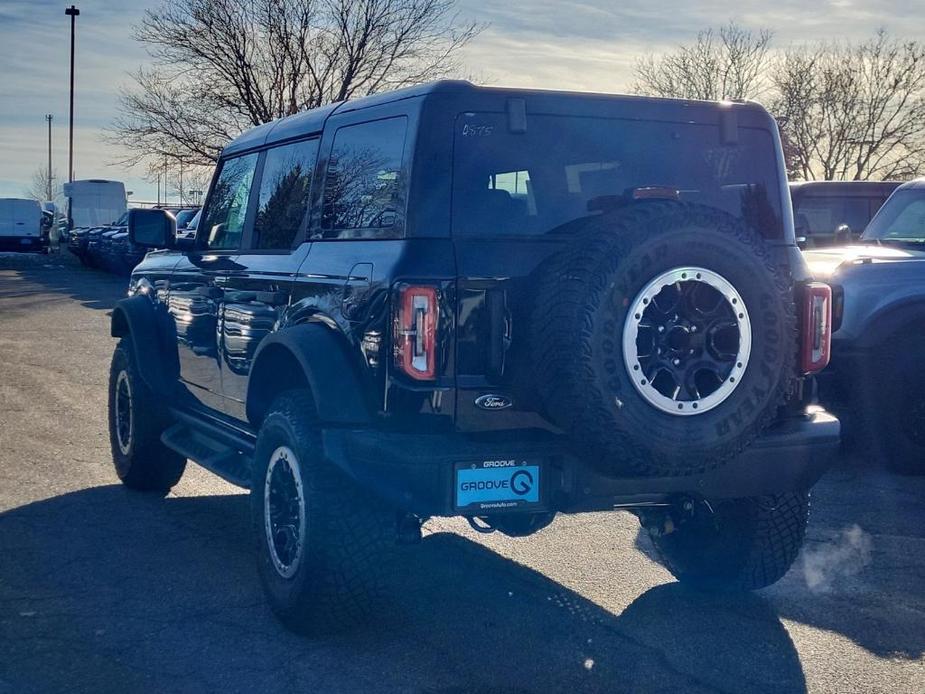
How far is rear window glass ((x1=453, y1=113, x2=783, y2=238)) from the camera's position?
4242 millimetres

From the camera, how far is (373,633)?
14.9ft

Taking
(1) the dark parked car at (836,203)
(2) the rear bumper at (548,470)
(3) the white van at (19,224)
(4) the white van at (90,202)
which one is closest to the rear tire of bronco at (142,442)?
(2) the rear bumper at (548,470)

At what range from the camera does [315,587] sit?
4277 mm

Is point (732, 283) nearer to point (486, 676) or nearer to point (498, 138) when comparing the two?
point (498, 138)

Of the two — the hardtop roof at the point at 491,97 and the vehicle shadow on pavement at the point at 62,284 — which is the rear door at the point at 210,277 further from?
the vehicle shadow on pavement at the point at 62,284

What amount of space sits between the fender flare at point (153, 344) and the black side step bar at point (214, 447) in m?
0.21

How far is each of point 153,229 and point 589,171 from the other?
283 centimetres

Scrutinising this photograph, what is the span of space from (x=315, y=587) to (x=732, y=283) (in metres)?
1.80

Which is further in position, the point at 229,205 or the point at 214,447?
the point at 229,205

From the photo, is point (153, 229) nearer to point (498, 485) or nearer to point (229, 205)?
point (229, 205)

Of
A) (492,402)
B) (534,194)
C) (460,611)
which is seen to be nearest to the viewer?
(492,402)

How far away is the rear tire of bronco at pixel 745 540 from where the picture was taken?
194 inches

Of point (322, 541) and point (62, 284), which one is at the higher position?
point (62, 284)

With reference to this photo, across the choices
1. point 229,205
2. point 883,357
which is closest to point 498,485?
point 229,205
